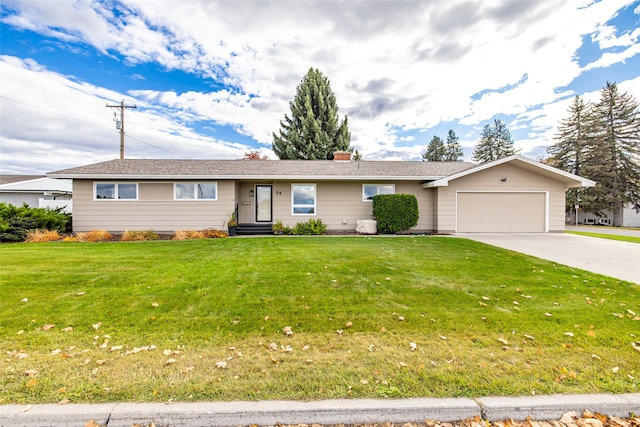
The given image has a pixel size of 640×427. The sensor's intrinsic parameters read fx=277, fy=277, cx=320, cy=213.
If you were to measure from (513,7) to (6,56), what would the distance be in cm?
2040

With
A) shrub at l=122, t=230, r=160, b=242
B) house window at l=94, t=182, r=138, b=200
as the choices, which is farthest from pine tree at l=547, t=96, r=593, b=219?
house window at l=94, t=182, r=138, b=200

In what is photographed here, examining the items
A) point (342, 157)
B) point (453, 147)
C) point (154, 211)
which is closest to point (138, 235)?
point (154, 211)

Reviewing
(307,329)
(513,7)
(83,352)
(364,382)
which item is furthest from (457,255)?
(513,7)

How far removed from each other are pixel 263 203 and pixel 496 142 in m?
40.9

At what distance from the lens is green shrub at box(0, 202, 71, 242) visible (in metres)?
10.1

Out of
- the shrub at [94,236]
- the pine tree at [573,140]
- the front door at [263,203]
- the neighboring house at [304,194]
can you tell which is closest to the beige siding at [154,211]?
the neighboring house at [304,194]

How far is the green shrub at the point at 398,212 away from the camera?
12039 millimetres

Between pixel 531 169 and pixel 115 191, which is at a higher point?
pixel 531 169

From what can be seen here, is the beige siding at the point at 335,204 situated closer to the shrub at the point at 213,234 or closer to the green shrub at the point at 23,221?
the shrub at the point at 213,234

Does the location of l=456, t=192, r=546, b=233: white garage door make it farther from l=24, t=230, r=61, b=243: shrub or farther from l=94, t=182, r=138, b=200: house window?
l=24, t=230, r=61, b=243: shrub

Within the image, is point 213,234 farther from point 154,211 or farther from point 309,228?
point 309,228

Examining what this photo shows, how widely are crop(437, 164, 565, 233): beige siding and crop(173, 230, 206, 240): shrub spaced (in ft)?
34.3

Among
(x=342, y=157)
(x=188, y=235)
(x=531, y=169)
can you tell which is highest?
(x=342, y=157)

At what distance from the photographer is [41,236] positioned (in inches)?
399
